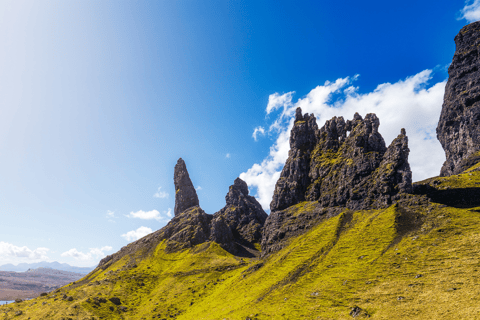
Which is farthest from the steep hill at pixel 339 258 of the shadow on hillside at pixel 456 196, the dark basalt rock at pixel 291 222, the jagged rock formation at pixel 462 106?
the jagged rock formation at pixel 462 106

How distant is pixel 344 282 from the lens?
259 feet

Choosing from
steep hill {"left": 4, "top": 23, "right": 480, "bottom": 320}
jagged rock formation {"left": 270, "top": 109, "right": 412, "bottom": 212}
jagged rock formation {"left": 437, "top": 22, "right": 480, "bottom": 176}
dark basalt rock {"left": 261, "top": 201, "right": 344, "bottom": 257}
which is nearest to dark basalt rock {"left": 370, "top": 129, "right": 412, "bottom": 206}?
jagged rock formation {"left": 270, "top": 109, "right": 412, "bottom": 212}

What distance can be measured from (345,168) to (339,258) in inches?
2690

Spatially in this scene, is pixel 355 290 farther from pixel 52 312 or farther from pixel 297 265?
pixel 52 312

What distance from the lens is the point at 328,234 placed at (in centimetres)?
11712

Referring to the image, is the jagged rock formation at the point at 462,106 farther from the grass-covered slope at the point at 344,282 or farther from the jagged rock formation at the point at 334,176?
the grass-covered slope at the point at 344,282

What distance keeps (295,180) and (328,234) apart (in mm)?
64527

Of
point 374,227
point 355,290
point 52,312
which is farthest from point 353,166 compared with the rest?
point 52,312

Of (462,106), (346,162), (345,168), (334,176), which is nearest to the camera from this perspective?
(345,168)

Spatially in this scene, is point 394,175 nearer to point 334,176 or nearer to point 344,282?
point 334,176

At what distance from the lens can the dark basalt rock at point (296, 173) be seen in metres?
175

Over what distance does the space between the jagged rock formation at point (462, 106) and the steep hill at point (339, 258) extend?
9.16 feet

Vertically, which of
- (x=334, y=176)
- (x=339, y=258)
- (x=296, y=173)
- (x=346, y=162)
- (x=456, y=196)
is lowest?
(x=339, y=258)

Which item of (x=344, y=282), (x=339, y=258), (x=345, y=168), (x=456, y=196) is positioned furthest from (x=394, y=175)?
(x=344, y=282)
